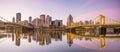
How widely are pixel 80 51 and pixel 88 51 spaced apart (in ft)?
0.66

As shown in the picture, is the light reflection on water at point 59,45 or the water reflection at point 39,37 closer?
the light reflection on water at point 59,45

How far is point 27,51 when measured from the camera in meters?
6.52

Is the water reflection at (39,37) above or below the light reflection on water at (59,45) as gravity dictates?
above

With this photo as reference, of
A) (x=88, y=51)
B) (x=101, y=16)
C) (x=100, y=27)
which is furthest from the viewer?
(x=101, y=16)

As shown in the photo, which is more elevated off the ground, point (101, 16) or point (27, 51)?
point (101, 16)

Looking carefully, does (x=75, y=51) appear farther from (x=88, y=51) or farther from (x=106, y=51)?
(x=106, y=51)

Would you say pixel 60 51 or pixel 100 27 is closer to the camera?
pixel 60 51

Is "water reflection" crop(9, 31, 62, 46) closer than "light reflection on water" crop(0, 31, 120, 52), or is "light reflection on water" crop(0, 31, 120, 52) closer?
"light reflection on water" crop(0, 31, 120, 52)

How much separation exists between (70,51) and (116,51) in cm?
109

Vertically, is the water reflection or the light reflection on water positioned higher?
the water reflection

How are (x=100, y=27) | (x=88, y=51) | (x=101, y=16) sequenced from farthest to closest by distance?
1. (x=101, y=16)
2. (x=100, y=27)
3. (x=88, y=51)

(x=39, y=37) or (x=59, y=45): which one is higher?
(x=39, y=37)

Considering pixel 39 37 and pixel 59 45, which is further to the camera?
pixel 39 37

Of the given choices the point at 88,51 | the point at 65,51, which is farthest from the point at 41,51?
the point at 88,51
